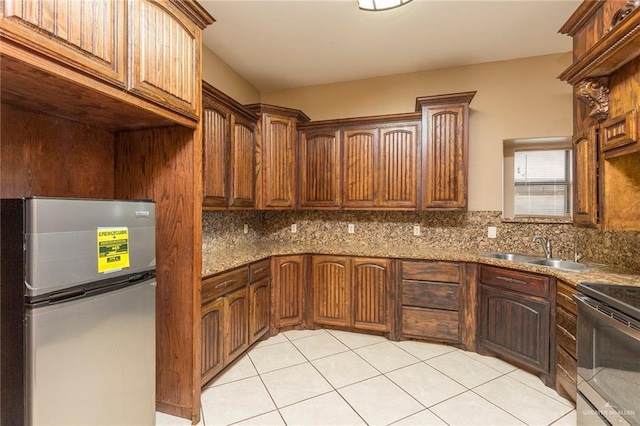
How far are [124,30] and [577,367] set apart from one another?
10.0 ft

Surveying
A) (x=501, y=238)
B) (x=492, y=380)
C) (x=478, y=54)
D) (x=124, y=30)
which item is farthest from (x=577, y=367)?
(x=124, y=30)

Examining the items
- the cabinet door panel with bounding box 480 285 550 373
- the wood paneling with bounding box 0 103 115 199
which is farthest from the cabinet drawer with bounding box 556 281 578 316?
the wood paneling with bounding box 0 103 115 199

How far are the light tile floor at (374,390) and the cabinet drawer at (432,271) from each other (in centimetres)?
66

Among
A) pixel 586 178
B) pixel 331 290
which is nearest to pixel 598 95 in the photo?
pixel 586 178

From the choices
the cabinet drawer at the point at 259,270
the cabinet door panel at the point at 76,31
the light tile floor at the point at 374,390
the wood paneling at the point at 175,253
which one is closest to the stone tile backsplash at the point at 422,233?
the cabinet drawer at the point at 259,270

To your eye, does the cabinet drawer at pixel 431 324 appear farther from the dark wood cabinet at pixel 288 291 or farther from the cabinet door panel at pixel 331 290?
the dark wood cabinet at pixel 288 291

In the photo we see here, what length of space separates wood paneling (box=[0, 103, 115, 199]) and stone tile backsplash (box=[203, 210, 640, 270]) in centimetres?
102

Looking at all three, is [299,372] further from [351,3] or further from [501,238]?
[351,3]

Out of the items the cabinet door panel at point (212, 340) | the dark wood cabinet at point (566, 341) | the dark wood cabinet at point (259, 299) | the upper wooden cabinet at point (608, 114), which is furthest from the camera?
the dark wood cabinet at point (259, 299)

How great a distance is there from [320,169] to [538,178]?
7.97 ft

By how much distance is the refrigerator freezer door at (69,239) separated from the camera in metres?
1.09

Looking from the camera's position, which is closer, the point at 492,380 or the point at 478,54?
the point at 492,380

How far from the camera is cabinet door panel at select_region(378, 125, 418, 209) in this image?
305 cm

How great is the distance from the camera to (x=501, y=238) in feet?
9.95
